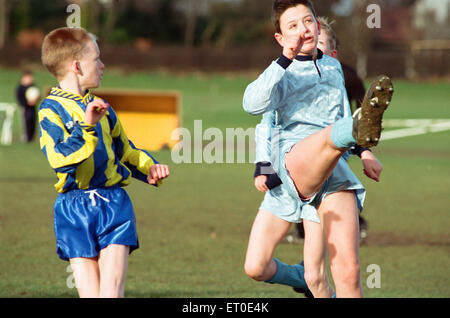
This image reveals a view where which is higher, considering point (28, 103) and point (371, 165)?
point (371, 165)

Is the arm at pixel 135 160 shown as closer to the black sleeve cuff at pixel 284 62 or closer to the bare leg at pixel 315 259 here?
the black sleeve cuff at pixel 284 62

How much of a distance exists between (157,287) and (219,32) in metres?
56.5

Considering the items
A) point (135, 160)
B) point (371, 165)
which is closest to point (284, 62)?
point (371, 165)

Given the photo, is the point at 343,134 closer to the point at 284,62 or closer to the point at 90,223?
the point at 284,62

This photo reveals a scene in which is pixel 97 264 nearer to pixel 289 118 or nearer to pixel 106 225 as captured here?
pixel 106 225

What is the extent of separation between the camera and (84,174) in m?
4.30

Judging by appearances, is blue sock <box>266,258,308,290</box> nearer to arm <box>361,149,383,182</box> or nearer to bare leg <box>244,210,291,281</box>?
bare leg <box>244,210,291,281</box>

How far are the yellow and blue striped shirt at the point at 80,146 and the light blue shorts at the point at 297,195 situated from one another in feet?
2.75

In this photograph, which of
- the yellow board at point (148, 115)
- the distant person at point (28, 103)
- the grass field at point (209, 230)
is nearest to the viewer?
the grass field at point (209, 230)

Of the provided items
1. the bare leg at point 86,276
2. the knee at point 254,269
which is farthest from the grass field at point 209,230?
the bare leg at point 86,276

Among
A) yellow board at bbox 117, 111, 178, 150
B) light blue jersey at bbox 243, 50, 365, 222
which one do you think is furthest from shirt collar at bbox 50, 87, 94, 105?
yellow board at bbox 117, 111, 178, 150

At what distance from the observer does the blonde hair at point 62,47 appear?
14.4 feet

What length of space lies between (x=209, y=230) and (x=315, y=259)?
4.70 metres

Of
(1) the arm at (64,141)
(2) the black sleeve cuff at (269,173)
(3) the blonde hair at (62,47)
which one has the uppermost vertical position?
(3) the blonde hair at (62,47)
